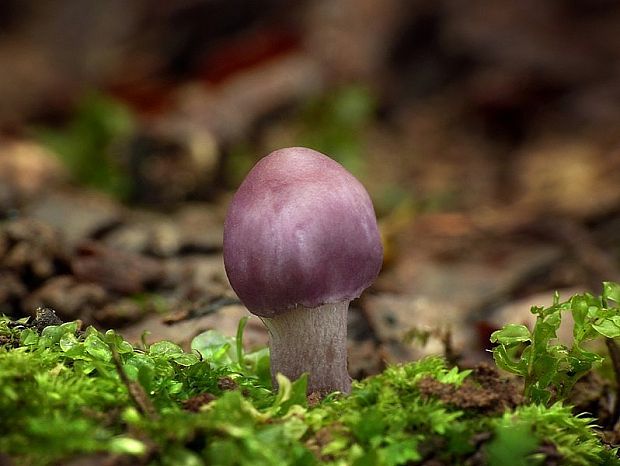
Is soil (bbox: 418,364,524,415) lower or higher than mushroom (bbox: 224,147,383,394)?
lower

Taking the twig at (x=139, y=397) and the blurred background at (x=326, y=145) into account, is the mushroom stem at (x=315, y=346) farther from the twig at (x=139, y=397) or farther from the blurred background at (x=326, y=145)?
the blurred background at (x=326, y=145)

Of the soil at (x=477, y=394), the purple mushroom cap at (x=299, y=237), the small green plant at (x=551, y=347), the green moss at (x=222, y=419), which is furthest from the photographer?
the small green plant at (x=551, y=347)

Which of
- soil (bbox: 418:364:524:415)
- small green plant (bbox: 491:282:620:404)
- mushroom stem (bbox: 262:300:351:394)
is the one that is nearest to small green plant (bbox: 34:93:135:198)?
mushroom stem (bbox: 262:300:351:394)

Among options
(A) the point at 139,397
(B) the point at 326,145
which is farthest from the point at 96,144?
(A) the point at 139,397

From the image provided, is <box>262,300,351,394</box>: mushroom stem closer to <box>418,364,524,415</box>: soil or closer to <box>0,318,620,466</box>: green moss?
<box>0,318,620,466</box>: green moss

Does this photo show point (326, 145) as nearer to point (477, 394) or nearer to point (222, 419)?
point (477, 394)

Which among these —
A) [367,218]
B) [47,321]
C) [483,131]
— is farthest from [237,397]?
[483,131]

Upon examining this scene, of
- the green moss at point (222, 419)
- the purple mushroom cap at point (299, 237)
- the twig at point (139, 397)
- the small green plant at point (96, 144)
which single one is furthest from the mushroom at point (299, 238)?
the small green plant at point (96, 144)
